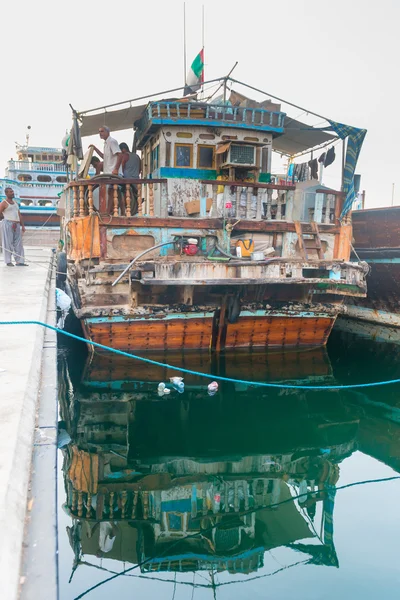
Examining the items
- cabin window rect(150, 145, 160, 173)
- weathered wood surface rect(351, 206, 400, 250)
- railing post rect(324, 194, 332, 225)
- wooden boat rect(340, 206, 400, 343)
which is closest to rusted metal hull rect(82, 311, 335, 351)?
wooden boat rect(340, 206, 400, 343)

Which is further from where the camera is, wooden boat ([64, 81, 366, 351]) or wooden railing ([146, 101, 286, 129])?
wooden railing ([146, 101, 286, 129])

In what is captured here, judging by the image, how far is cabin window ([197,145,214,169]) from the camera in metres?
8.89

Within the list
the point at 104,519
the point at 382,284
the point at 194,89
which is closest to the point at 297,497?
the point at 104,519

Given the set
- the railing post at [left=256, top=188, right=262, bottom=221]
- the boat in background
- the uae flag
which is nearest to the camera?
the railing post at [left=256, top=188, right=262, bottom=221]

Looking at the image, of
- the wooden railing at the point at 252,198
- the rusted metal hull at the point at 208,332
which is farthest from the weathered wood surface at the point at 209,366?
the wooden railing at the point at 252,198

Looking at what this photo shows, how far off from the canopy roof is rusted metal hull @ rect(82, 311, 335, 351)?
3.72 meters

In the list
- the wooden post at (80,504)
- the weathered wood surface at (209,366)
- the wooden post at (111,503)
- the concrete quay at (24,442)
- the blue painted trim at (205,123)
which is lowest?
the wooden post at (111,503)

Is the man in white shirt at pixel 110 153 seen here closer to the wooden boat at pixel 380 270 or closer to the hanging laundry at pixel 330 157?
the hanging laundry at pixel 330 157

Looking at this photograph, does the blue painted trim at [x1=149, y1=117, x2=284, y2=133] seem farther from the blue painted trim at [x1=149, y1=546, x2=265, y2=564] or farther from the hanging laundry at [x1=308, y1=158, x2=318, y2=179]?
the blue painted trim at [x1=149, y1=546, x2=265, y2=564]

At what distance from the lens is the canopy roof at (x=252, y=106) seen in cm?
935

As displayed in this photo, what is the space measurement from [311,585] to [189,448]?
227 centimetres

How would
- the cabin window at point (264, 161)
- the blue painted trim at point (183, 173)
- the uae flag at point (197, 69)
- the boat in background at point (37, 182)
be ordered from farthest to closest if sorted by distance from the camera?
1. the boat in background at point (37, 182)
2. the uae flag at point (197, 69)
3. the cabin window at point (264, 161)
4. the blue painted trim at point (183, 173)

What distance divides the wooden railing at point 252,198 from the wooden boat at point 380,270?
2.69 m

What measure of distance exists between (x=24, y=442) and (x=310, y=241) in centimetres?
684
